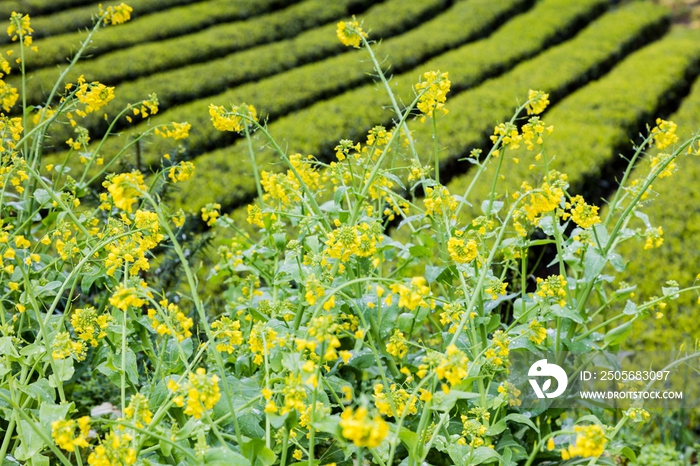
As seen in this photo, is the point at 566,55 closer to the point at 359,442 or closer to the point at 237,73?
the point at 237,73

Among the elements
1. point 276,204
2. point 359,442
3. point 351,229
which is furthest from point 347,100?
point 359,442

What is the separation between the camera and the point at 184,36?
331 inches

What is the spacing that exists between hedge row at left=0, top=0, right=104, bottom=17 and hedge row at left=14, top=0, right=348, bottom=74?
1.30 meters

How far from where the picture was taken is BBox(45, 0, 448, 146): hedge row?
6477 mm

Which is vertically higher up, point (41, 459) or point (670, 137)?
point (670, 137)

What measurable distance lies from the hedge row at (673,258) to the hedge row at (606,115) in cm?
57

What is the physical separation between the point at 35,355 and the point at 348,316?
0.77 m

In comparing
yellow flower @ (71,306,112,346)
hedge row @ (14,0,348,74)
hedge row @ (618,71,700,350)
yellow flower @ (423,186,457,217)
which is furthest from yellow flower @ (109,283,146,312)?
hedge row @ (14,0,348,74)

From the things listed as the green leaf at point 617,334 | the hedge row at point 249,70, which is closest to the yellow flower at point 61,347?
the green leaf at point 617,334

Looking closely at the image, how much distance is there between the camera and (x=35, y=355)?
1449 millimetres

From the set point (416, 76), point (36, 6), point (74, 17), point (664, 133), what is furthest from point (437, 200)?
point (36, 6)

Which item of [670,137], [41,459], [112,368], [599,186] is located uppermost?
[670,137]

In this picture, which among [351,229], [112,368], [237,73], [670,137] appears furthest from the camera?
[237,73]

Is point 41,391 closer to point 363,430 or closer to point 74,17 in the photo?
point 363,430
